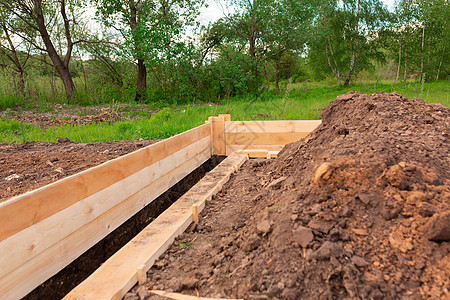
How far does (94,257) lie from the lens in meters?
2.24

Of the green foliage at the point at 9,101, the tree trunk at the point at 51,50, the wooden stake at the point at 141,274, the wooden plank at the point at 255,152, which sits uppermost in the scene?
the tree trunk at the point at 51,50

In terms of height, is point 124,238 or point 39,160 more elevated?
point 39,160

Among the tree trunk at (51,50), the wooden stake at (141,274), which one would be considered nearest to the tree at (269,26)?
the tree trunk at (51,50)

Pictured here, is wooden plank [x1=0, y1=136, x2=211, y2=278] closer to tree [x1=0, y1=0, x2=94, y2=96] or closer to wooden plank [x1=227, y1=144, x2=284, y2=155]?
wooden plank [x1=227, y1=144, x2=284, y2=155]

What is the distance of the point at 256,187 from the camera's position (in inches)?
101

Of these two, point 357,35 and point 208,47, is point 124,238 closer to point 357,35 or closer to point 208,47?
point 208,47

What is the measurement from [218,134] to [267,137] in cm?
67

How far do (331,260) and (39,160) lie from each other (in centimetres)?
310

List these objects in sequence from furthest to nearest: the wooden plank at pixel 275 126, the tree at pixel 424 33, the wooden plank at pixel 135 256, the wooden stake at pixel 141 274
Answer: the tree at pixel 424 33
the wooden plank at pixel 275 126
the wooden stake at pixel 141 274
the wooden plank at pixel 135 256

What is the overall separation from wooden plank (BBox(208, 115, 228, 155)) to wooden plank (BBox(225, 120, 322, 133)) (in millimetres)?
170

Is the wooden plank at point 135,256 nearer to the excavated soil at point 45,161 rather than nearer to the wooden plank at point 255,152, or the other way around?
the excavated soil at point 45,161

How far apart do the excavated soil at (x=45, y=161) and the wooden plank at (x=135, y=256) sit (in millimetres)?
1116

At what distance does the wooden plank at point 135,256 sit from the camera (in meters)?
1.36

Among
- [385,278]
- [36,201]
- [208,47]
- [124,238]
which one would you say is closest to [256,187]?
[124,238]
